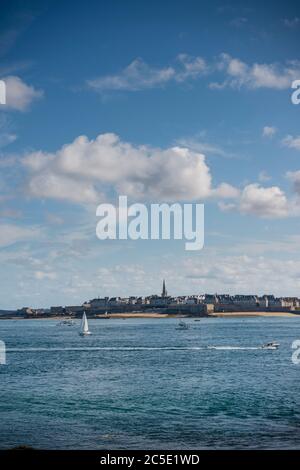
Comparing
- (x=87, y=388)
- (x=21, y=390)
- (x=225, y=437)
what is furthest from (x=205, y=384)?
(x=225, y=437)

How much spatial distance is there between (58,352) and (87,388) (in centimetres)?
3999

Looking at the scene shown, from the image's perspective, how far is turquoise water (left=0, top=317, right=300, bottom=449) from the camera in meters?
29.8

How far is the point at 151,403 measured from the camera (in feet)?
136

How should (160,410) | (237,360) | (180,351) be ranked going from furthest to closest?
(180,351) < (237,360) < (160,410)

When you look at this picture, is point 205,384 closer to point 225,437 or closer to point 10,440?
point 225,437

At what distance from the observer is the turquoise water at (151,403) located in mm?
29781

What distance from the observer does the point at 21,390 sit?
48.8 m

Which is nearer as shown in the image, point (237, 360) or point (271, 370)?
point (271, 370)
